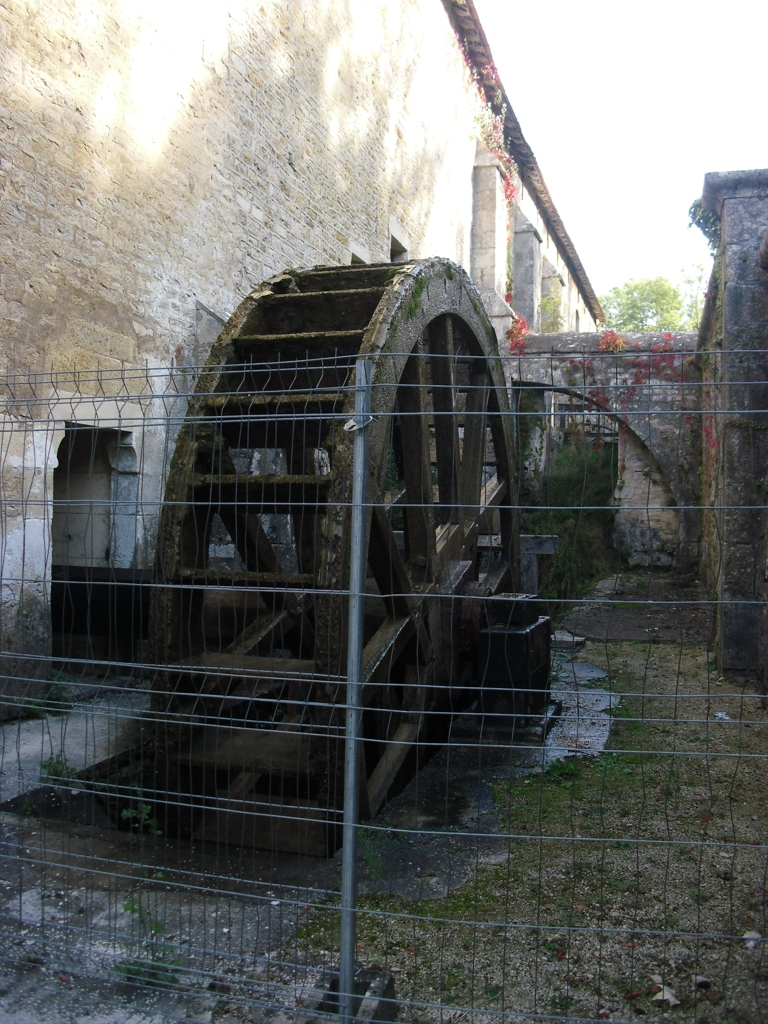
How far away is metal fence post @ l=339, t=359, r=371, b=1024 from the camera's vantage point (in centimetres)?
208

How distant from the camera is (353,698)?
2156mm

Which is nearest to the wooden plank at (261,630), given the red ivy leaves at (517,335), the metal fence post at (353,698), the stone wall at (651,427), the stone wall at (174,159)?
the metal fence post at (353,698)

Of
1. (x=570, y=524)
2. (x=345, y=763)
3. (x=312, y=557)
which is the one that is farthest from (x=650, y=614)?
(x=345, y=763)

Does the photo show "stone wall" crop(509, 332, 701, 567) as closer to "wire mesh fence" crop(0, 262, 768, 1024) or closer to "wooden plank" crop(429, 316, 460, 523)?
"wire mesh fence" crop(0, 262, 768, 1024)

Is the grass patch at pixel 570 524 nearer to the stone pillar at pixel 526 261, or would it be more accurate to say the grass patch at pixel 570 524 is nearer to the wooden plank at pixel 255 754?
the stone pillar at pixel 526 261

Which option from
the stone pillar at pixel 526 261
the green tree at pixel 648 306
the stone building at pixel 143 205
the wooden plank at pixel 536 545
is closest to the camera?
the stone building at pixel 143 205

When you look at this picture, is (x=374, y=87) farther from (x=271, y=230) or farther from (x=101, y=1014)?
(x=101, y=1014)

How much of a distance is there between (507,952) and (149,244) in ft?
18.9

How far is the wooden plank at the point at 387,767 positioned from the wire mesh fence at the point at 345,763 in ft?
0.05

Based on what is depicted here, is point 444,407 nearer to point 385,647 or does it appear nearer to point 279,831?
point 385,647

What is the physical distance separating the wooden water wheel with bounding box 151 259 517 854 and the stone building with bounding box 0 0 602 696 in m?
0.45

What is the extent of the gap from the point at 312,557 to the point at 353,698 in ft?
7.70

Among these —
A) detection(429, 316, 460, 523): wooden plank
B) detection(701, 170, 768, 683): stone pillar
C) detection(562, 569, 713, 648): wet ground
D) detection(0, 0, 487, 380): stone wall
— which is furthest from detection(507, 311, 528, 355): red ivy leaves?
detection(429, 316, 460, 523): wooden plank

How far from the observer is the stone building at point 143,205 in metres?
5.19
